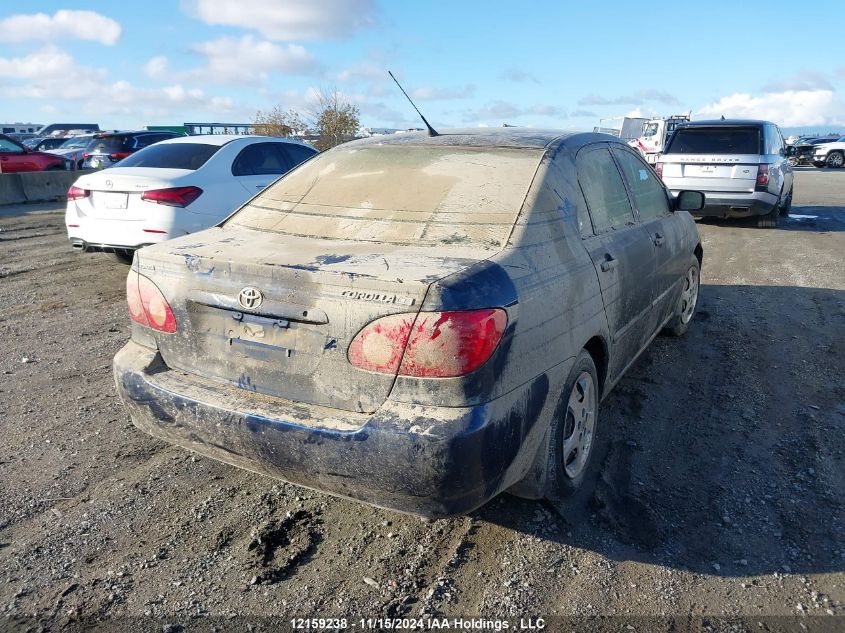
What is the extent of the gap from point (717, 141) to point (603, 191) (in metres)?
9.07

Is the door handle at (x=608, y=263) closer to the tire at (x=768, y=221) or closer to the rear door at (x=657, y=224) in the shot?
the rear door at (x=657, y=224)

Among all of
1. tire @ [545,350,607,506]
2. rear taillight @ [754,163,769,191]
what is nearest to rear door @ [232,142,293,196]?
tire @ [545,350,607,506]

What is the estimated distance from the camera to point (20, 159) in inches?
693

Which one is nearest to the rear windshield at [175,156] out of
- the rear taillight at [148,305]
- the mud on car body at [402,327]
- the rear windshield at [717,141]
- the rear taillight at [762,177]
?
the mud on car body at [402,327]

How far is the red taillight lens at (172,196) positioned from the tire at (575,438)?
5.15 metres

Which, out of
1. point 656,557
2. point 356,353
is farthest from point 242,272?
point 656,557

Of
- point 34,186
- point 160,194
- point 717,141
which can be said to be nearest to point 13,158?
A: point 34,186

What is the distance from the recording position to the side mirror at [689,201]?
5082 millimetres

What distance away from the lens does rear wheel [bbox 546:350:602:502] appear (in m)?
2.98

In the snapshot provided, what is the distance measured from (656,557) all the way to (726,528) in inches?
17.6

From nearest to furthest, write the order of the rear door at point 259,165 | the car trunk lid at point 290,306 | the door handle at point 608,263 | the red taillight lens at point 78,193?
the car trunk lid at point 290,306, the door handle at point 608,263, the red taillight lens at point 78,193, the rear door at point 259,165

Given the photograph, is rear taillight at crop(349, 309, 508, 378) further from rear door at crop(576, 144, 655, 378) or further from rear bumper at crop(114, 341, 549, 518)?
rear door at crop(576, 144, 655, 378)

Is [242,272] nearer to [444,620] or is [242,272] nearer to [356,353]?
[356,353]

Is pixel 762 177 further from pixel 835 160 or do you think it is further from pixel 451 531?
Result: pixel 835 160
